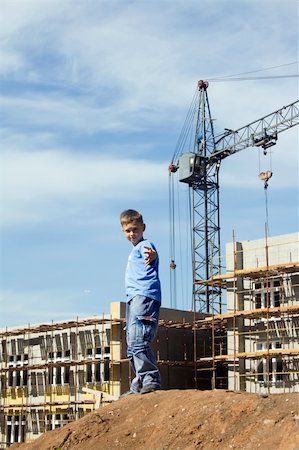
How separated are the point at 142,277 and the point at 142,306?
0.32 meters

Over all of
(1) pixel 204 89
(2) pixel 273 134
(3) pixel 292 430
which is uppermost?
(1) pixel 204 89

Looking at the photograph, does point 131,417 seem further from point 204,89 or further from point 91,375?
point 204,89

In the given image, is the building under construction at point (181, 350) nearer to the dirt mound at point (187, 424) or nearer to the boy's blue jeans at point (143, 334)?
the boy's blue jeans at point (143, 334)

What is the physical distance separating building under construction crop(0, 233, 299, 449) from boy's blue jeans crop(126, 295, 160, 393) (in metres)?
21.9

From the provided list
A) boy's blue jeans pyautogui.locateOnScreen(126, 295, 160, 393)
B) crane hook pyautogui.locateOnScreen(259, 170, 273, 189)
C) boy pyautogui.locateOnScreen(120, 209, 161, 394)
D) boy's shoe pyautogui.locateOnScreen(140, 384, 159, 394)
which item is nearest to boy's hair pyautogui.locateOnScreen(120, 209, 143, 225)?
boy pyautogui.locateOnScreen(120, 209, 161, 394)

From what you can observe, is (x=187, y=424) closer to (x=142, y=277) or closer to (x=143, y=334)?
(x=143, y=334)

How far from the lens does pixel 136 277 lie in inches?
362

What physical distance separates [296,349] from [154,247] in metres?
22.5

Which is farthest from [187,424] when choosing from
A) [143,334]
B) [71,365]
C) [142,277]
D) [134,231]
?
[71,365]

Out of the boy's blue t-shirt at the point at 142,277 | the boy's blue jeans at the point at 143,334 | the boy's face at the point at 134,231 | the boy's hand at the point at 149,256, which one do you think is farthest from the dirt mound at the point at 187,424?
the boy's face at the point at 134,231

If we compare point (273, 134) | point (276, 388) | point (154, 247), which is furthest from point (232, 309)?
point (154, 247)

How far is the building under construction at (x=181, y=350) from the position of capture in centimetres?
3209

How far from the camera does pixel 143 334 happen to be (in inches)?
359

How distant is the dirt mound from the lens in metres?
6.78
